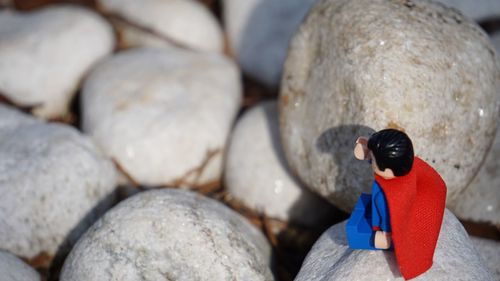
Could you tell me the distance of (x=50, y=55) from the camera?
12.0 feet

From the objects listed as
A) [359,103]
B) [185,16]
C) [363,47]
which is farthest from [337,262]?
[185,16]

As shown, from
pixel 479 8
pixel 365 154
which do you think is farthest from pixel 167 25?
pixel 365 154

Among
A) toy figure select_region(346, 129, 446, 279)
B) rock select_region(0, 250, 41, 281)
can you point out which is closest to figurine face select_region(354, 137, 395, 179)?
toy figure select_region(346, 129, 446, 279)

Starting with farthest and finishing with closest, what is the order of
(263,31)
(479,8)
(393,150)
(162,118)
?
1. (263,31)
2. (479,8)
3. (162,118)
4. (393,150)

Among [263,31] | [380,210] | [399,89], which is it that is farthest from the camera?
[263,31]

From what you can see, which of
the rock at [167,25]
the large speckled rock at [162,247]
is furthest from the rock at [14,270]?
the rock at [167,25]

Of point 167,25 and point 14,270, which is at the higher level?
point 167,25

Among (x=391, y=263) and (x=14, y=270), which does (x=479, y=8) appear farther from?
(x=14, y=270)

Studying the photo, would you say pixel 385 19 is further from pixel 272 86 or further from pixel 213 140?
pixel 272 86

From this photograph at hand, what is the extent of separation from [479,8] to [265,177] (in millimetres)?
1731

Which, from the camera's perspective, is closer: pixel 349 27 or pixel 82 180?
pixel 349 27

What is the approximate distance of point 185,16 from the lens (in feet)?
13.2

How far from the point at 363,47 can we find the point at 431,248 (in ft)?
2.78

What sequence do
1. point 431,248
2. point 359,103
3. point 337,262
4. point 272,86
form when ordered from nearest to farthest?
point 431,248, point 337,262, point 359,103, point 272,86
